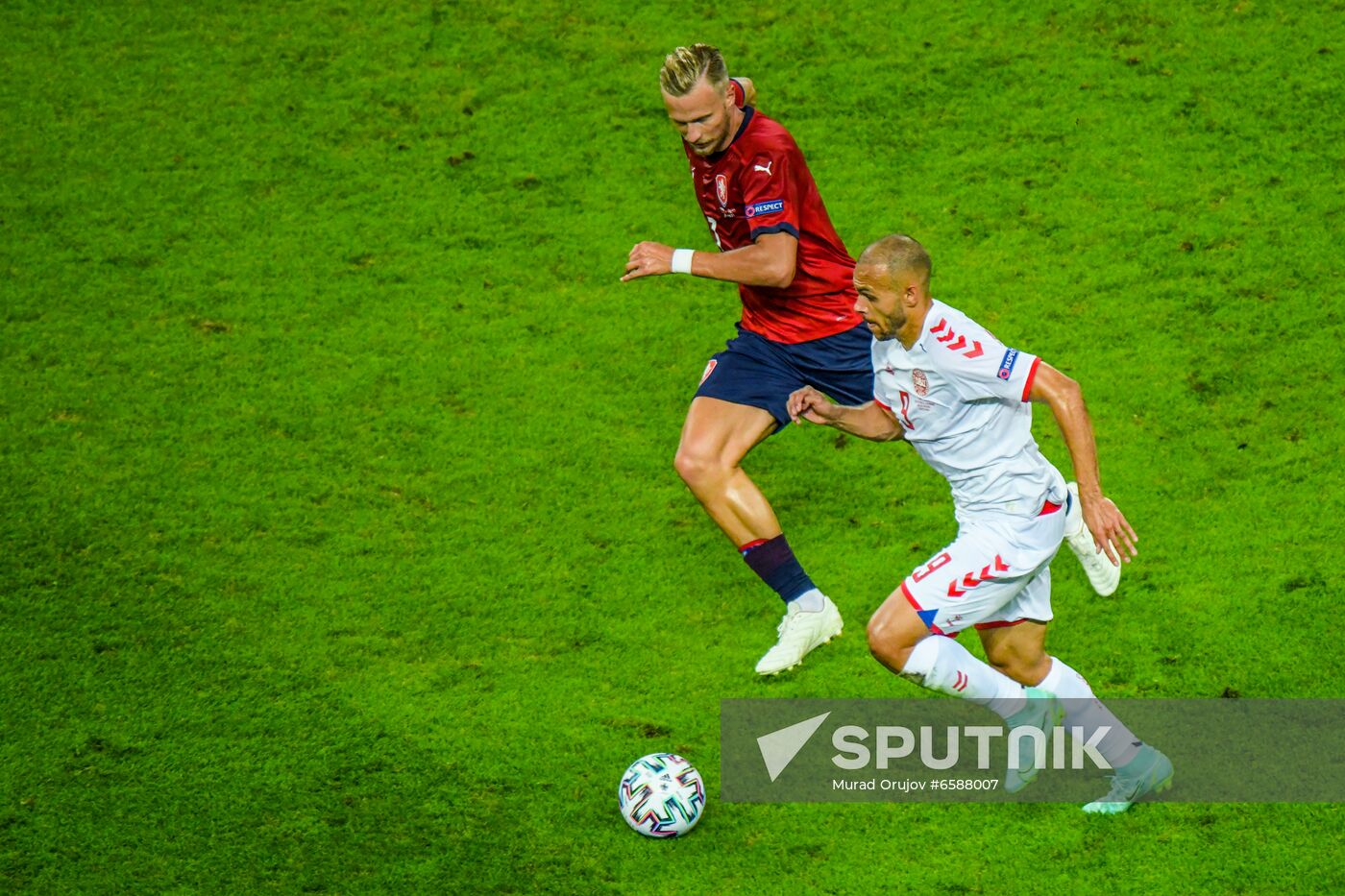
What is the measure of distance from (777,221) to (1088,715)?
7.42 ft

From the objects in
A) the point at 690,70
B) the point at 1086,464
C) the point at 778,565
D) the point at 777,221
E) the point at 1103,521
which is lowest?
the point at 778,565

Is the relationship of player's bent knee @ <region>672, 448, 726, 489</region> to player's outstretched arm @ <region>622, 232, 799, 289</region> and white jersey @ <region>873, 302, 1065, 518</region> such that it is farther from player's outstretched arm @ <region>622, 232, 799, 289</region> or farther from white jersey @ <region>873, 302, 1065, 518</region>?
white jersey @ <region>873, 302, 1065, 518</region>

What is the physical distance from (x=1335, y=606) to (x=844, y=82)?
5.20m

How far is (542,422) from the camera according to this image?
7.92 m

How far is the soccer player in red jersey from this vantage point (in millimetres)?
5836

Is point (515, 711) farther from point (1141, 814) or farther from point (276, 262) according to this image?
point (276, 262)

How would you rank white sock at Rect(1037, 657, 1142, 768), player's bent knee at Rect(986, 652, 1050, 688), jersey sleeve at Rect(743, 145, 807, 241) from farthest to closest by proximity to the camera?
1. jersey sleeve at Rect(743, 145, 807, 241)
2. player's bent knee at Rect(986, 652, 1050, 688)
3. white sock at Rect(1037, 657, 1142, 768)

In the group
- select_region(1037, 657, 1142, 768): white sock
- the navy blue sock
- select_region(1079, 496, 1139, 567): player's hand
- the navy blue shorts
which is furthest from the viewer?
the navy blue shorts

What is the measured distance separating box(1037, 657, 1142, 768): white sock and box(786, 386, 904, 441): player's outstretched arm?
41.6 inches

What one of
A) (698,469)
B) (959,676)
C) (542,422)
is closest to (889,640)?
(959,676)

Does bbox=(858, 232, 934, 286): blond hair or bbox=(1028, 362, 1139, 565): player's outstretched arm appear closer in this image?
bbox=(1028, 362, 1139, 565): player's outstretched arm

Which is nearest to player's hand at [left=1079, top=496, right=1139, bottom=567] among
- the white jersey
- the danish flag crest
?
the white jersey

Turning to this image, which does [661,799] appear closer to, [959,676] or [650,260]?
[959,676]

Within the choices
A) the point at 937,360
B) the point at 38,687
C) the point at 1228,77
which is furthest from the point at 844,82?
the point at 38,687
